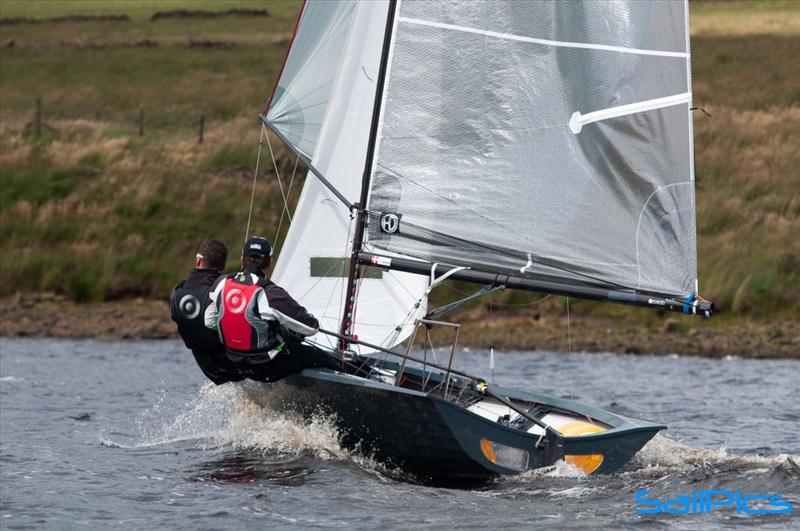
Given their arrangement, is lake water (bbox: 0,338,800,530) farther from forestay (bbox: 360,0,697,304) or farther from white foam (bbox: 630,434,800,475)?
forestay (bbox: 360,0,697,304)

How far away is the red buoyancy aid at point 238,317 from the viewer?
40.1ft

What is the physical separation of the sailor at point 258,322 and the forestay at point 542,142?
1201mm

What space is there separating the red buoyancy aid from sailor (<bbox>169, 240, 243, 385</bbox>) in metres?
0.26

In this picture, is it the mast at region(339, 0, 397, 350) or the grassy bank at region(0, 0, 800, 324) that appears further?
the grassy bank at region(0, 0, 800, 324)

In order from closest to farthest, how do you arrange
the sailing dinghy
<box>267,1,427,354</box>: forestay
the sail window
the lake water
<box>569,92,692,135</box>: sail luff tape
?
the lake water → the sailing dinghy → <box>569,92,692,135</box>: sail luff tape → <box>267,1,427,354</box>: forestay → the sail window

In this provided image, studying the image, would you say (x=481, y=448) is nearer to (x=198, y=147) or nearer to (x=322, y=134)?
(x=322, y=134)

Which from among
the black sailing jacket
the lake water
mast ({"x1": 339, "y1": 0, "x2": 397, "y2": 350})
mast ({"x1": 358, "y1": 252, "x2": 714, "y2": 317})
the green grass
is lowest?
the lake water

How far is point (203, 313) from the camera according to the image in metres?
12.5

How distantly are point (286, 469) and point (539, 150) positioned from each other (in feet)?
12.6

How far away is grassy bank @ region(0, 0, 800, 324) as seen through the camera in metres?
26.9

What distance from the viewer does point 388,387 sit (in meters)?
11.9

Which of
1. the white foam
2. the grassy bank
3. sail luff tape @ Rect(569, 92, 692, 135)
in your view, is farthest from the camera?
the grassy bank

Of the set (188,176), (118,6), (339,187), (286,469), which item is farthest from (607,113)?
(118,6)

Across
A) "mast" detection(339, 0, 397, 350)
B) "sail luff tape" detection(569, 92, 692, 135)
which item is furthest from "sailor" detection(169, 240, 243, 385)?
"sail luff tape" detection(569, 92, 692, 135)
